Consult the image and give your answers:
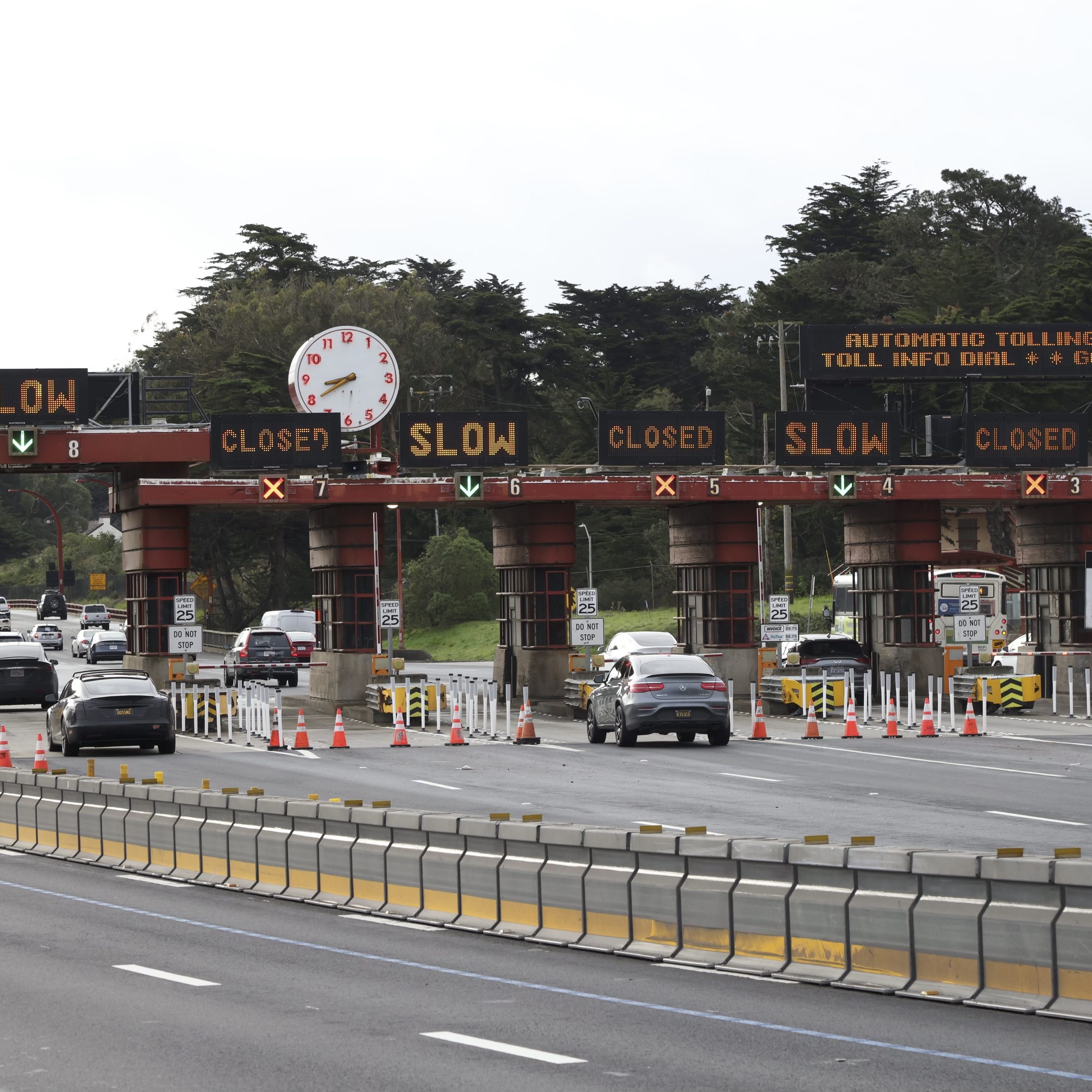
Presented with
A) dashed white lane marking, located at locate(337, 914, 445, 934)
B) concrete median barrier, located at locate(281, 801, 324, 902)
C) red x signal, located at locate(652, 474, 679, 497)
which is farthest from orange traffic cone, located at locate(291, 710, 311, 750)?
dashed white lane marking, located at locate(337, 914, 445, 934)

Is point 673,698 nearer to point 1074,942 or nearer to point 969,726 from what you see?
point 969,726

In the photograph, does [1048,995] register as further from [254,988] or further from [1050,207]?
[1050,207]

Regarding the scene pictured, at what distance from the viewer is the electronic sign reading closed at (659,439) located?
45656 millimetres

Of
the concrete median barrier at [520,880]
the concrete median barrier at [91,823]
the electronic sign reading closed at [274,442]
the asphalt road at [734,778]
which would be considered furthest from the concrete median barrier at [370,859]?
the electronic sign reading closed at [274,442]

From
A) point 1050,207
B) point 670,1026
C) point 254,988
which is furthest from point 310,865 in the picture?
point 1050,207

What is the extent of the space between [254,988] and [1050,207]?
99982 millimetres

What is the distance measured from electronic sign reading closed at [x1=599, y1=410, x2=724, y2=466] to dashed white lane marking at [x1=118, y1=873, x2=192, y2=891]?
27.2 m

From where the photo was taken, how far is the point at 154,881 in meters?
18.8

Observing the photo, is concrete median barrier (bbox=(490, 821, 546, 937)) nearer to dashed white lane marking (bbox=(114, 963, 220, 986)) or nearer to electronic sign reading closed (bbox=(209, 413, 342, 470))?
dashed white lane marking (bbox=(114, 963, 220, 986))

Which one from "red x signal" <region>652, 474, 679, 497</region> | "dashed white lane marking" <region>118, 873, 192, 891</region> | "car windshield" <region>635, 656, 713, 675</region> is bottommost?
"dashed white lane marking" <region>118, 873, 192, 891</region>

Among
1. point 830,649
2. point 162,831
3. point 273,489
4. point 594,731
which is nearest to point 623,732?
point 594,731

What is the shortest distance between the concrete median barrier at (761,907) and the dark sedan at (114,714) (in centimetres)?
2196

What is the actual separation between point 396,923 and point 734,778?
1258cm

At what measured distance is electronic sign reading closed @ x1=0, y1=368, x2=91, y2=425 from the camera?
4256 cm
